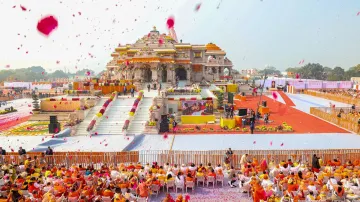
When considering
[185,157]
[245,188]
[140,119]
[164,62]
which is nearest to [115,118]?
[140,119]

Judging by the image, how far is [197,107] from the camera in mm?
29734

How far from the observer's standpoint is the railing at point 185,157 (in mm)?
14297

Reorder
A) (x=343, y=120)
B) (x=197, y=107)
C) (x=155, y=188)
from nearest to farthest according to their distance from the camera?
(x=155, y=188)
(x=343, y=120)
(x=197, y=107)

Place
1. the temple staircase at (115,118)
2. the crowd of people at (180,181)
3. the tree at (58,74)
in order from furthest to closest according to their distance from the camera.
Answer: the tree at (58,74), the temple staircase at (115,118), the crowd of people at (180,181)

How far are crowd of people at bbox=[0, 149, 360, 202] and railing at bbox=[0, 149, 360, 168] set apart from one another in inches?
14.8

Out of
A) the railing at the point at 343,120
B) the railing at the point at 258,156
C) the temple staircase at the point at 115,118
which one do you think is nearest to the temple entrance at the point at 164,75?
the temple staircase at the point at 115,118

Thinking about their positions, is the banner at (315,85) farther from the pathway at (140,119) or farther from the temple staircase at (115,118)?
the temple staircase at (115,118)

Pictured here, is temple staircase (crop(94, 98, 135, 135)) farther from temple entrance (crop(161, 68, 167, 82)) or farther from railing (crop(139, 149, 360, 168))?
temple entrance (crop(161, 68, 167, 82))

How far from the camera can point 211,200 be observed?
11.4m

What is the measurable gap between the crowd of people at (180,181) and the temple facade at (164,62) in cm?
3086

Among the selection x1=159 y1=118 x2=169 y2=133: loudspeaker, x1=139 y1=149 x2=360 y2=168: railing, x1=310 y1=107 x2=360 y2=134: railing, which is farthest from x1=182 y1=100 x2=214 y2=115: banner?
x1=139 y1=149 x2=360 y2=168: railing

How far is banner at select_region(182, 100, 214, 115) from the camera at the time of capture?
95.5 ft

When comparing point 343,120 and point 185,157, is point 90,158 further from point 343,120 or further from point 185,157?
point 343,120

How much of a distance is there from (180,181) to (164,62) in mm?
34414
